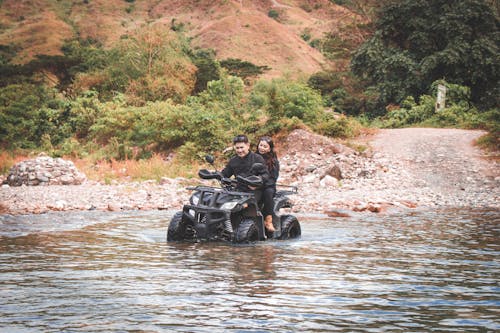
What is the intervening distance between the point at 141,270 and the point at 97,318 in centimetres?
252

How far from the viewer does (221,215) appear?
963cm

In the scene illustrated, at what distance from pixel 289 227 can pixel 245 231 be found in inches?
49.5

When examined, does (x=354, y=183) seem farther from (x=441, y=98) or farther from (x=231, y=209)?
(x=441, y=98)

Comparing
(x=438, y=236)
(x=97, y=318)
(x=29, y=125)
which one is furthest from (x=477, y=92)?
(x=97, y=318)

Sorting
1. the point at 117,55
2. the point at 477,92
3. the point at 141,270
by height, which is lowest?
the point at 141,270

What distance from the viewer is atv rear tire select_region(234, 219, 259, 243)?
9.73 m

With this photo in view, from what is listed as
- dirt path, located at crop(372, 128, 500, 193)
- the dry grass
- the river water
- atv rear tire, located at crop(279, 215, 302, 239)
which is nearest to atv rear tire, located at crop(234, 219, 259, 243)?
the river water

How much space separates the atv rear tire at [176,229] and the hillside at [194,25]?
222ft

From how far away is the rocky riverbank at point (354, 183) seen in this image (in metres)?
16.2

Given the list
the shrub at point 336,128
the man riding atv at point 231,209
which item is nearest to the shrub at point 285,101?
the shrub at point 336,128

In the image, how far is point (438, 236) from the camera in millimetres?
11445

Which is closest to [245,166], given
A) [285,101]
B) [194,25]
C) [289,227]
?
[289,227]

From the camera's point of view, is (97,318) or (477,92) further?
(477,92)

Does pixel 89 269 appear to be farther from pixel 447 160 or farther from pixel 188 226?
pixel 447 160
